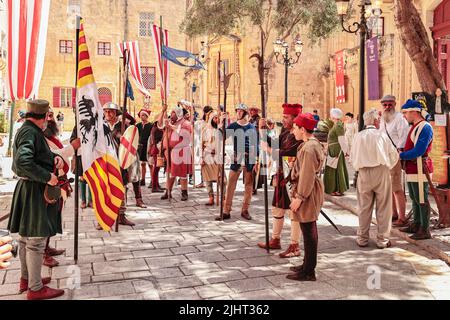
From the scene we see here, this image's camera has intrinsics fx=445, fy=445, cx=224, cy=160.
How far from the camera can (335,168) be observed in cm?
1013

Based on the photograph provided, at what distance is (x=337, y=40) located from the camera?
2712 cm

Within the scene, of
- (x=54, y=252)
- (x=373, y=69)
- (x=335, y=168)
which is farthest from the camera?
(x=373, y=69)

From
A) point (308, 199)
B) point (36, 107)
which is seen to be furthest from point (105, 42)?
point (308, 199)

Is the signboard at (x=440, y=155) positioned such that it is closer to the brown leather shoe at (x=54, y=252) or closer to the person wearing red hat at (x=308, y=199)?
the person wearing red hat at (x=308, y=199)

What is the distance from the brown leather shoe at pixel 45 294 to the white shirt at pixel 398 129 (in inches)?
212

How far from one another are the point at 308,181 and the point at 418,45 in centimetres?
447

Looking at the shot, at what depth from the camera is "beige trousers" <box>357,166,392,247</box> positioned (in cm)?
620

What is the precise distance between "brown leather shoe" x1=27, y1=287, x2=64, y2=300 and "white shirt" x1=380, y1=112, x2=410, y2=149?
17.6ft

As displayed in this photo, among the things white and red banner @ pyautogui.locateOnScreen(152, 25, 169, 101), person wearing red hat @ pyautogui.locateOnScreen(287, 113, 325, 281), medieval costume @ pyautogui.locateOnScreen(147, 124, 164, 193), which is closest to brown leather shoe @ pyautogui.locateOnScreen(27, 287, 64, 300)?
person wearing red hat @ pyautogui.locateOnScreen(287, 113, 325, 281)

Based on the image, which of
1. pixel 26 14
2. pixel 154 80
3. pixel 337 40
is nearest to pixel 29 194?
pixel 26 14

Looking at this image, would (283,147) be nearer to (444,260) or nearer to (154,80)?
(444,260)

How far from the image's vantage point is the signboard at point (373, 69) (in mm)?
18531

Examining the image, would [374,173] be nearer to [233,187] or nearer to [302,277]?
[302,277]

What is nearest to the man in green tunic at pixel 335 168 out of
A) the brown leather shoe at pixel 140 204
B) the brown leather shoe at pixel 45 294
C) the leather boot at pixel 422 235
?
the leather boot at pixel 422 235
